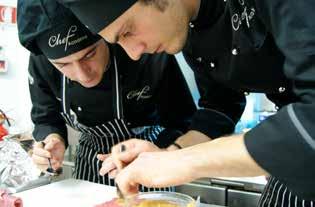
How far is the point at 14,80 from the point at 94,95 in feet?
3.21

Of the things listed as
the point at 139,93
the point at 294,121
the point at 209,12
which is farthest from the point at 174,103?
the point at 294,121

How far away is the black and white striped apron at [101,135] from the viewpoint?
129cm

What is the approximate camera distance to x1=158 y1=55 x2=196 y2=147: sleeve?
1.33 metres

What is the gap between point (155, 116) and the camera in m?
1.38

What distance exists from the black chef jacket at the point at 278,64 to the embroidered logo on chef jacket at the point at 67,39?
0.37m

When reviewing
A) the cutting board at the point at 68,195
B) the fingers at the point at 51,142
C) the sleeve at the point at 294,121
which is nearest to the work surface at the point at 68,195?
the cutting board at the point at 68,195

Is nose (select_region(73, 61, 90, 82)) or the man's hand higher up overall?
nose (select_region(73, 61, 90, 82))

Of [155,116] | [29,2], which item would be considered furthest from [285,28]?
[155,116]

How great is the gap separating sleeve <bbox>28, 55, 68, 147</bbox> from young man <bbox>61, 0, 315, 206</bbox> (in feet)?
1.77

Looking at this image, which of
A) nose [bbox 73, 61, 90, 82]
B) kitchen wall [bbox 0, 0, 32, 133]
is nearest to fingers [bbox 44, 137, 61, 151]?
nose [bbox 73, 61, 90, 82]

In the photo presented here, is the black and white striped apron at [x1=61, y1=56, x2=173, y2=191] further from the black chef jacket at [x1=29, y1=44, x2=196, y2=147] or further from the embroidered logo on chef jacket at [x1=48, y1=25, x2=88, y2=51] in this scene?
the embroidered logo on chef jacket at [x1=48, y1=25, x2=88, y2=51]

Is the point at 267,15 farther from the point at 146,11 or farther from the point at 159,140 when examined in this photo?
the point at 159,140

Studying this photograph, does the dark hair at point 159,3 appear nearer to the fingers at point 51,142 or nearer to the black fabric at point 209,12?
the black fabric at point 209,12

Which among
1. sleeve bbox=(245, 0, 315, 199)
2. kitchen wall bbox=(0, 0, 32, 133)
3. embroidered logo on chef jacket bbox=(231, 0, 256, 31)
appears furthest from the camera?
kitchen wall bbox=(0, 0, 32, 133)
